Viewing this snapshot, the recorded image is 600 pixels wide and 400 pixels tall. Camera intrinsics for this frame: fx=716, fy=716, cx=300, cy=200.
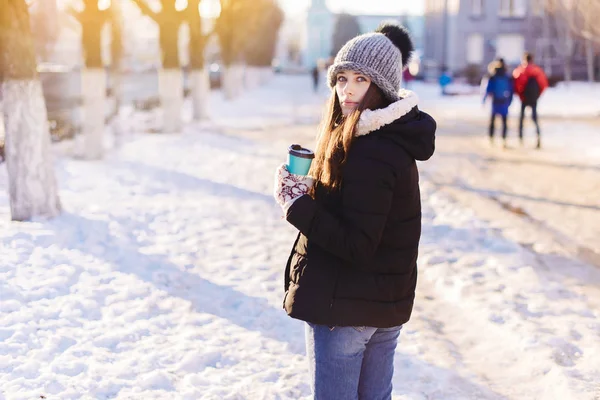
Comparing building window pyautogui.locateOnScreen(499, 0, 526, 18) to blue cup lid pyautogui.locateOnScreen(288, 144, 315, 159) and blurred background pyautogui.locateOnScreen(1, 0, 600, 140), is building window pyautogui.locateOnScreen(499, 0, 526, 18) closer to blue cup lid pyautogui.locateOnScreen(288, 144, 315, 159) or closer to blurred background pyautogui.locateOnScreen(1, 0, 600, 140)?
blurred background pyautogui.locateOnScreen(1, 0, 600, 140)

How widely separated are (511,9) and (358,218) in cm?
5016

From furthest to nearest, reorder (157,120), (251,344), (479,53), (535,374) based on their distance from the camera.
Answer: (479,53) → (157,120) → (251,344) → (535,374)

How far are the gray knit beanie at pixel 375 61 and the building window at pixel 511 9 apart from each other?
49.5 m

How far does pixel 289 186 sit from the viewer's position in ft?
7.91

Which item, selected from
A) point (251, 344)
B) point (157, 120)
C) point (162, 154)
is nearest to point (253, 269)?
point (251, 344)

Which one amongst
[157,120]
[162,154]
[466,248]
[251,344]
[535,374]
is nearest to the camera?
[535,374]

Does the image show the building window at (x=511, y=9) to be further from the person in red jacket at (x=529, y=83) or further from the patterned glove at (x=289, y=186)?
the patterned glove at (x=289, y=186)

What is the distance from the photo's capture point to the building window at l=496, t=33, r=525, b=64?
48531 mm

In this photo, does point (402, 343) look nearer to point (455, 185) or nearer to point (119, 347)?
point (119, 347)

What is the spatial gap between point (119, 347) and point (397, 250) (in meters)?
2.79

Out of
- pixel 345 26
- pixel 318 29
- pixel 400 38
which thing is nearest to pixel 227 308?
pixel 400 38

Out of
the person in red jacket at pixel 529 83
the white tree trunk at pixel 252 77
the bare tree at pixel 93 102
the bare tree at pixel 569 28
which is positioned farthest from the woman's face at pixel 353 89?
the white tree trunk at pixel 252 77

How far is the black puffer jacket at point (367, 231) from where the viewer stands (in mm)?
2262

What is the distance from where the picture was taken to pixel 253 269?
6555 millimetres
